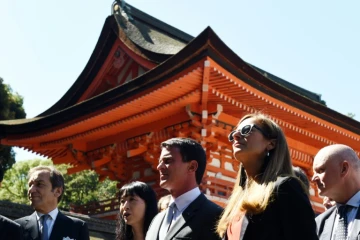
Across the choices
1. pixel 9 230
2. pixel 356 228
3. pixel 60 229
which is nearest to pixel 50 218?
pixel 60 229

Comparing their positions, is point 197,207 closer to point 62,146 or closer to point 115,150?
point 115,150

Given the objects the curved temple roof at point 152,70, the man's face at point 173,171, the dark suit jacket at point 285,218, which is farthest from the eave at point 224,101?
the dark suit jacket at point 285,218

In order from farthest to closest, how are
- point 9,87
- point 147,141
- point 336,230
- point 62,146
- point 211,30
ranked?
1. point 9,87
2. point 62,146
3. point 147,141
4. point 211,30
5. point 336,230

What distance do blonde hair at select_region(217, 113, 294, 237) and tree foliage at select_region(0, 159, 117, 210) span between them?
110 ft

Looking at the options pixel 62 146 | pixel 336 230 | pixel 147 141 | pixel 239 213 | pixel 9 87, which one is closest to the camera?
pixel 239 213

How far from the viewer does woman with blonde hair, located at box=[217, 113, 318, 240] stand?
2910mm

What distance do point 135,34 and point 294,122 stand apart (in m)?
4.99

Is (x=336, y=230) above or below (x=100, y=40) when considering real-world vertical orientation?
below

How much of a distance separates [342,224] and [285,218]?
95 cm

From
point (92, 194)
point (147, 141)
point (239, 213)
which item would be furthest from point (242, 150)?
point (92, 194)

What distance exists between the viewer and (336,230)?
3.68m

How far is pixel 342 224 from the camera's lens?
3682 millimetres

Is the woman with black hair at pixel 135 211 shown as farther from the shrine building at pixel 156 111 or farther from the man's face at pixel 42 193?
the shrine building at pixel 156 111

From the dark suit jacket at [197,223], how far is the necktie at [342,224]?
0.81 meters
